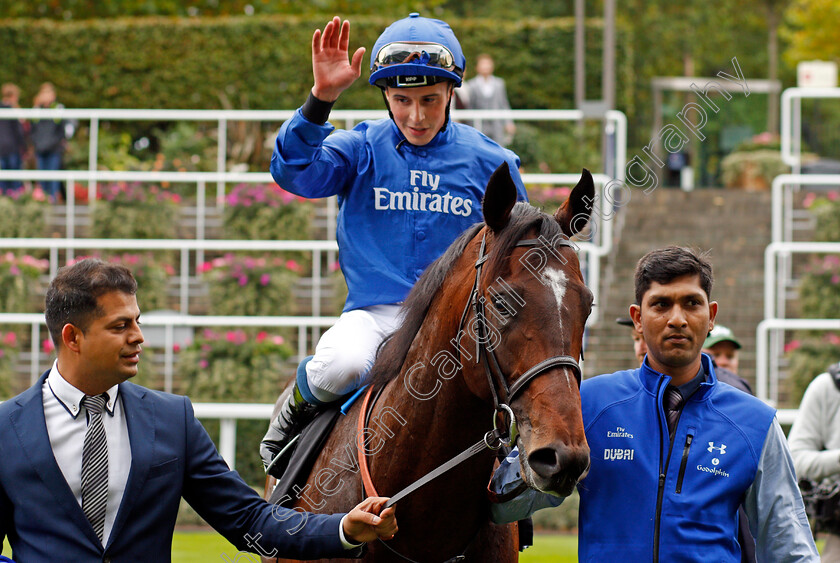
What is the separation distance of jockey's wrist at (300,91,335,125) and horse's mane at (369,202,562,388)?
584 millimetres

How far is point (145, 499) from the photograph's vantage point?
8.34 feet

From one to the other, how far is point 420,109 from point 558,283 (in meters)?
1.02

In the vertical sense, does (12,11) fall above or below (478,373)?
above

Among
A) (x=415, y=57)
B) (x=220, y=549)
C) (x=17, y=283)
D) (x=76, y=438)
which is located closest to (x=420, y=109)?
(x=415, y=57)

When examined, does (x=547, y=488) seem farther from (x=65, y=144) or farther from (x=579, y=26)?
(x=579, y=26)

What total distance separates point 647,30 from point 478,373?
2832 cm

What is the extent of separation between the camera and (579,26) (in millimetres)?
15875

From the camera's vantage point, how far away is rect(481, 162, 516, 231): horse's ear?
2.57 m

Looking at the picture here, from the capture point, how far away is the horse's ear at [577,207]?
2.66m

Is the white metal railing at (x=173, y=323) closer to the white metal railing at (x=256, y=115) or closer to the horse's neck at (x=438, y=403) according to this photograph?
the white metal railing at (x=256, y=115)

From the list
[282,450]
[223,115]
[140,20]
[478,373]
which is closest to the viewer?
[478,373]

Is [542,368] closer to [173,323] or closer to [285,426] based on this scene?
[285,426]

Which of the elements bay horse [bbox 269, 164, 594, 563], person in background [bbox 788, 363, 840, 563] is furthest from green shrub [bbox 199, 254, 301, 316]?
bay horse [bbox 269, 164, 594, 563]

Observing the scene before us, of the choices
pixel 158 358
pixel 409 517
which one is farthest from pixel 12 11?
pixel 409 517
